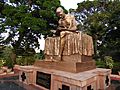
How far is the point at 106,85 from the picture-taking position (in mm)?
6969

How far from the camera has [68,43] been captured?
683 centimetres

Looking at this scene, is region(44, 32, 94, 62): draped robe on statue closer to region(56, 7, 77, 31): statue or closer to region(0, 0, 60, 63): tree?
region(56, 7, 77, 31): statue

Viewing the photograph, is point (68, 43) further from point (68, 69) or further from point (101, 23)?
point (101, 23)

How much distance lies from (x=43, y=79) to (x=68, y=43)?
160cm

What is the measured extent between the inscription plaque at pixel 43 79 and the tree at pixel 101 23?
10.5 metres

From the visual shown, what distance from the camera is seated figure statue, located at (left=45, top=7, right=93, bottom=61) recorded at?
6797mm

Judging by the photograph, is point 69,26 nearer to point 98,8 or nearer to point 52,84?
point 52,84

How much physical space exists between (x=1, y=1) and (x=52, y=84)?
13.0 metres

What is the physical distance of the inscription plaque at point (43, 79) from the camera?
21.2ft

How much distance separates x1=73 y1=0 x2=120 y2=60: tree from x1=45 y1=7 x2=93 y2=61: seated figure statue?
941cm

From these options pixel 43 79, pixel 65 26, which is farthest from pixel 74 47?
pixel 43 79

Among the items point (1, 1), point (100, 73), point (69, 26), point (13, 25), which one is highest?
point (1, 1)

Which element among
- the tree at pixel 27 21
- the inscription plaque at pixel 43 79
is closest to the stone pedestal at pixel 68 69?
the inscription plaque at pixel 43 79

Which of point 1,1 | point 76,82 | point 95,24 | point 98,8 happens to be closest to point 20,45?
point 1,1
